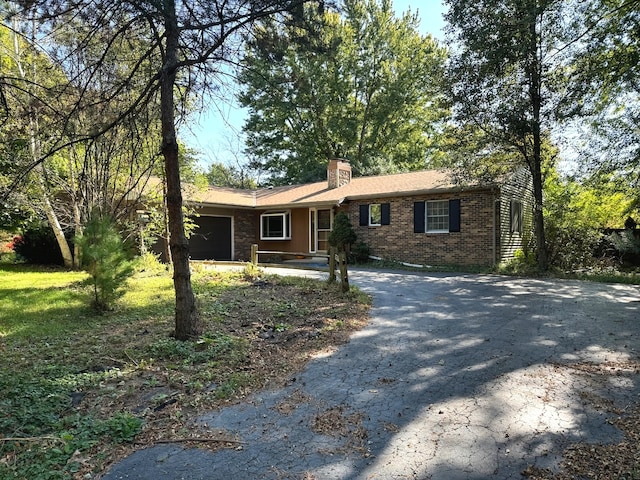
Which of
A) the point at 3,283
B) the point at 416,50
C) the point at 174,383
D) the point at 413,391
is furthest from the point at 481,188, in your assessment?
the point at 416,50

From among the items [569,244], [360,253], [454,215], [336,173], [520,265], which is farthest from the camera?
[336,173]

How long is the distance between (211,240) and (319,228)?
497 centimetres

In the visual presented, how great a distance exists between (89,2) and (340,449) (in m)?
5.52

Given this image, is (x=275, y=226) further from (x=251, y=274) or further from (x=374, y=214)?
(x=251, y=274)

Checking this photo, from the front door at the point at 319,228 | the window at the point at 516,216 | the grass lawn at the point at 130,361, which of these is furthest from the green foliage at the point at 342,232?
the grass lawn at the point at 130,361

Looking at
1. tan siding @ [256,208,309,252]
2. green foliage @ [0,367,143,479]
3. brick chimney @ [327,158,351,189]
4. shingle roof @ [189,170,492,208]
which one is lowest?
green foliage @ [0,367,143,479]

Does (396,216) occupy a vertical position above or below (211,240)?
above

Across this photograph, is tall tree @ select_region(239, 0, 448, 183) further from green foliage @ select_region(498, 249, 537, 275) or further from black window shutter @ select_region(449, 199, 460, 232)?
green foliage @ select_region(498, 249, 537, 275)

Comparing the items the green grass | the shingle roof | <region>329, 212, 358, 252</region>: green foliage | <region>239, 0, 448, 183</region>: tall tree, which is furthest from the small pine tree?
<region>239, 0, 448, 183</region>: tall tree

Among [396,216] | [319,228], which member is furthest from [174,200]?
[319,228]

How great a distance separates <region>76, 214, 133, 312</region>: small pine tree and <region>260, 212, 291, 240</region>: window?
39.3 feet

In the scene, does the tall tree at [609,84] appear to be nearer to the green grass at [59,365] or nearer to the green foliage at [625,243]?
the green foliage at [625,243]

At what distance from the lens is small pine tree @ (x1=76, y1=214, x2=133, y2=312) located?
7188 millimetres

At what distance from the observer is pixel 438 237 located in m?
15.1
